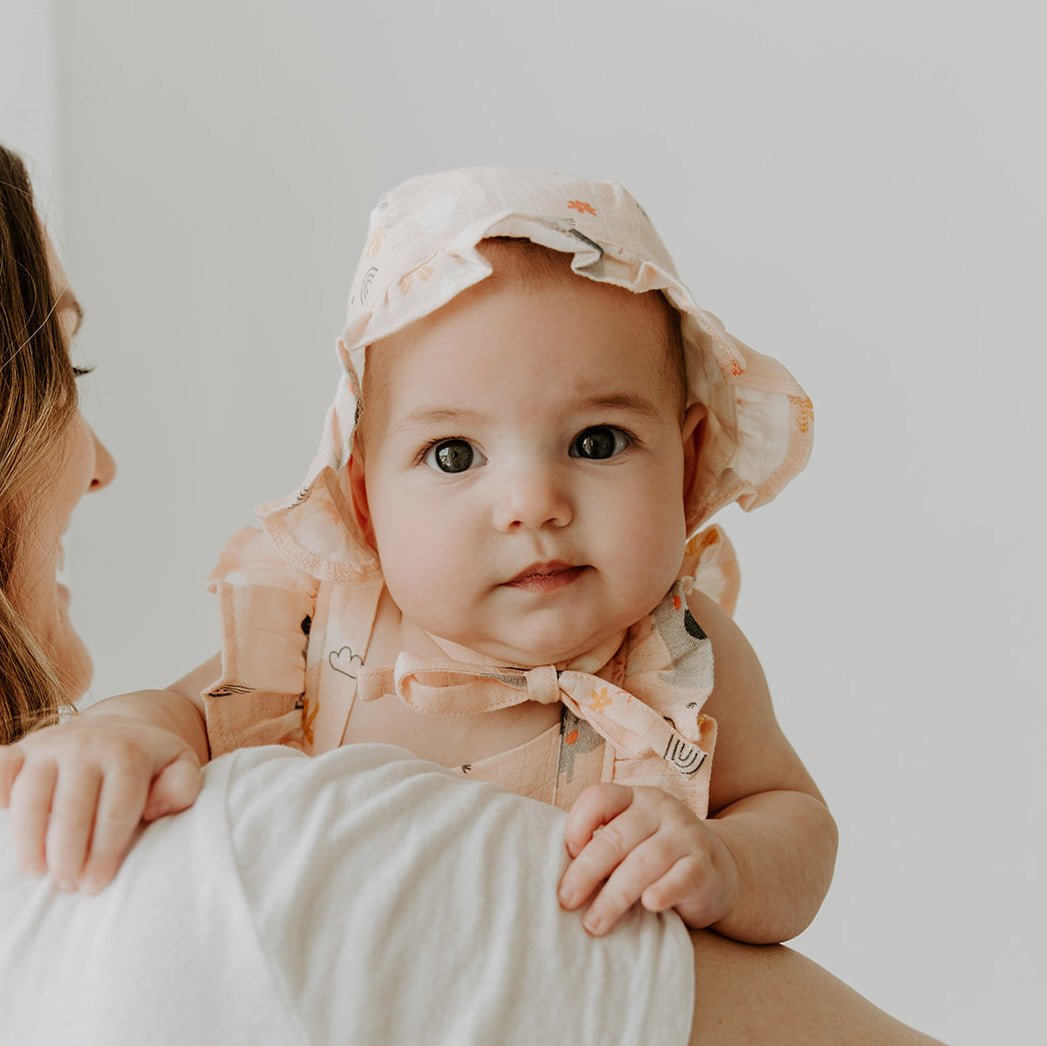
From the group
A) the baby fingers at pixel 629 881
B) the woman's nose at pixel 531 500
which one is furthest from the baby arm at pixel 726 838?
the woman's nose at pixel 531 500

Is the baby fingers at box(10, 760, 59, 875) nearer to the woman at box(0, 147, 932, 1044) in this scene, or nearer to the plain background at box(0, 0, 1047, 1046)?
the woman at box(0, 147, 932, 1044)

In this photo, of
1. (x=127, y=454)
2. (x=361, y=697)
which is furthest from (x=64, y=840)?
(x=127, y=454)

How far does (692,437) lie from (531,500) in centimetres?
29

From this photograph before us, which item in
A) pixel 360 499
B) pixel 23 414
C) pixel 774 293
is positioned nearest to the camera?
pixel 23 414

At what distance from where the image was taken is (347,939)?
618 millimetres

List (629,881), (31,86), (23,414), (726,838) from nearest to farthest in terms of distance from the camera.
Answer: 1. (629,881)
2. (726,838)
3. (23,414)
4. (31,86)

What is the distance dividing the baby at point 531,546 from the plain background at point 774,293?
1407 millimetres

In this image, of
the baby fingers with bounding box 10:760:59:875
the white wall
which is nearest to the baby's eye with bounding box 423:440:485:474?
the baby fingers with bounding box 10:760:59:875

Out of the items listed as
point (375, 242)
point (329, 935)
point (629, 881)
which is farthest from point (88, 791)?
point (375, 242)

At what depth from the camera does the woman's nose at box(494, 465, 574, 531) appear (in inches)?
37.1

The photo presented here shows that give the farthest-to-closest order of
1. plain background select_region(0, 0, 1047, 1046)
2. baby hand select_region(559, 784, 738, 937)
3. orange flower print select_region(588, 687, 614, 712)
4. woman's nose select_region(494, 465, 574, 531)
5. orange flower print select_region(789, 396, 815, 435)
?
plain background select_region(0, 0, 1047, 1046) → orange flower print select_region(789, 396, 815, 435) → orange flower print select_region(588, 687, 614, 712) → woman's nose select_region(494, 465, 574, 531) → baby hand select_region(559, 784, 738, 937)

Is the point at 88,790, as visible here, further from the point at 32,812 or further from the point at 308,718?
the point at 308,718

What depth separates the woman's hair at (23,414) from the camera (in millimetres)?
1020

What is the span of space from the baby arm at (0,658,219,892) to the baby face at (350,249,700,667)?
0.95ft
